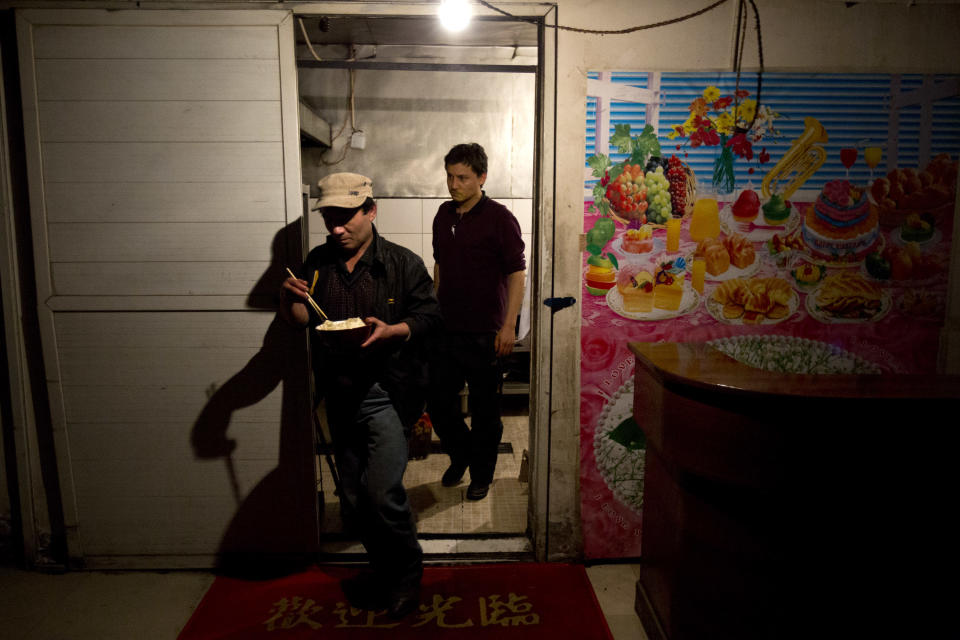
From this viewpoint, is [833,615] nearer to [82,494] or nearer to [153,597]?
[153,597]

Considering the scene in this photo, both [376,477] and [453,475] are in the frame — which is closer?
[376,477]

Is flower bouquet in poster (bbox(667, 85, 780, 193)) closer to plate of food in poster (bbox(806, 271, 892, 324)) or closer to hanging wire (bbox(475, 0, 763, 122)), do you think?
hanging wire (bbox(475, 0, 763, 122))

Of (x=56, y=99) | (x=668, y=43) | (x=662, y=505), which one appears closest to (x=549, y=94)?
(x=668, y=43)

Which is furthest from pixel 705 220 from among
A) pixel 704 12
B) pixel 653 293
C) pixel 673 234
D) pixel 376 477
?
pixel 376 477

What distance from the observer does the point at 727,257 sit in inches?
108

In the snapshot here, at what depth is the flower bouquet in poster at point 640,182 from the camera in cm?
264

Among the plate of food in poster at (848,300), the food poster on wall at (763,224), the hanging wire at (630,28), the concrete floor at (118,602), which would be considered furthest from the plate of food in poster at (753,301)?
the concrete floor at (118,602)

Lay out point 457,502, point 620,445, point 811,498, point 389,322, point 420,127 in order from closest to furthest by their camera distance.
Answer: point 811,498
point 389,322
point 620,445
point 457,502
point 420,127

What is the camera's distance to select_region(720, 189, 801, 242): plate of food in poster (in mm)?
2691

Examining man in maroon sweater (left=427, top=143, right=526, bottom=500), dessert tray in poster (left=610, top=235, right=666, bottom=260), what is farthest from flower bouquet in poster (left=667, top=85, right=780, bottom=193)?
man in maroon sweater (left=427, top=143, right=526, bottom=500)

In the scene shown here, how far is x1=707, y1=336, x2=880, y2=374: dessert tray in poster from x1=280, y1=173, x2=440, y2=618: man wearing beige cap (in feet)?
5.12

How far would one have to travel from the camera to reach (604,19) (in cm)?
258

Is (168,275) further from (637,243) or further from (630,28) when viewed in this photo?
(630,28)

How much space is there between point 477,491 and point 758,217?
7.48 feet
